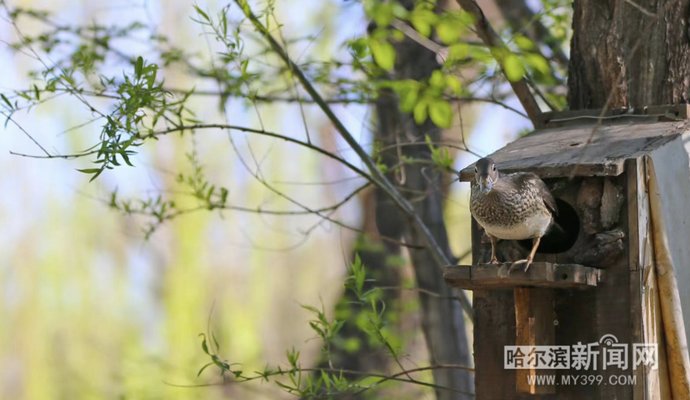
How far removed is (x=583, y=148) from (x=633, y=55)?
89cm

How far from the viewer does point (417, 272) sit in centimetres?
523

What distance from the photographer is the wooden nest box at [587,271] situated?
3340 millimetres

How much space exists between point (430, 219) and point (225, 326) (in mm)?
7950

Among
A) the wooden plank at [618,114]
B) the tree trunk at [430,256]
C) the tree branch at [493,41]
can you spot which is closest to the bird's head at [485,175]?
the tree branch at [493,41]

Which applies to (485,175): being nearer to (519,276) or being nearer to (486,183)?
(486,183)

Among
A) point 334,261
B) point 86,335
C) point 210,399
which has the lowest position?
point 210,399

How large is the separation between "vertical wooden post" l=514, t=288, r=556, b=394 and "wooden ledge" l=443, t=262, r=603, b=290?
0.19ft

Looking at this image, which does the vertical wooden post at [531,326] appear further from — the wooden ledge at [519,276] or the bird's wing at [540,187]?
the bird's wing at [540,187]

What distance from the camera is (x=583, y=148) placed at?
3.29 metres

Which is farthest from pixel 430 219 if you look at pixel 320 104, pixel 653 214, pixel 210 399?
pixel 210 399

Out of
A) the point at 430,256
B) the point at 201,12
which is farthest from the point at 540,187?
the point at 430,256

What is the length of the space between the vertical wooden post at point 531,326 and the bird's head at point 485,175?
33 cm

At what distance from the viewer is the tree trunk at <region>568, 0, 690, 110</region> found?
403 cm

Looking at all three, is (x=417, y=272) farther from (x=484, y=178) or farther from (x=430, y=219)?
(x=484, y=178)
